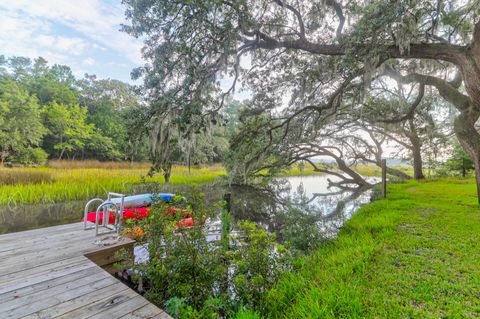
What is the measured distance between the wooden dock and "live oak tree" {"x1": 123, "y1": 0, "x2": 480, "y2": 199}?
8.74 feet

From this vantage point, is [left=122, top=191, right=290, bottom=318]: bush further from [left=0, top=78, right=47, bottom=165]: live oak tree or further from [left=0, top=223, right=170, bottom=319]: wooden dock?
[left=0, top=78, right=47, bottom=165]: live oak tree

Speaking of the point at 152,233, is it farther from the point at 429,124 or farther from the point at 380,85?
the point at 429,124

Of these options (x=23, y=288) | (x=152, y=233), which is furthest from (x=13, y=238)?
(x=152, y=233)

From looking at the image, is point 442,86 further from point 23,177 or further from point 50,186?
point 23,177

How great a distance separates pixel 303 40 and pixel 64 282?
19.4 feet

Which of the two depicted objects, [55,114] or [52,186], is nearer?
[52,186]

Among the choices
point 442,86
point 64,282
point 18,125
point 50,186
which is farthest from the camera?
point 18,125

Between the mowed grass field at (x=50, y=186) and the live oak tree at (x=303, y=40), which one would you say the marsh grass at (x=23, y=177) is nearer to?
the mowed grass field at (x=50, y=186)

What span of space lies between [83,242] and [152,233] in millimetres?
1525

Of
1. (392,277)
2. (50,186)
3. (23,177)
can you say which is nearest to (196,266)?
(392,277)

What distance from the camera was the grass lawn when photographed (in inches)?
69.8

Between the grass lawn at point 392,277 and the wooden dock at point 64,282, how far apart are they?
1.35m

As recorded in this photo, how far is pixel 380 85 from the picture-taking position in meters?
8.69

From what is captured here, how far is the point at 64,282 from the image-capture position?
6.86 feet
